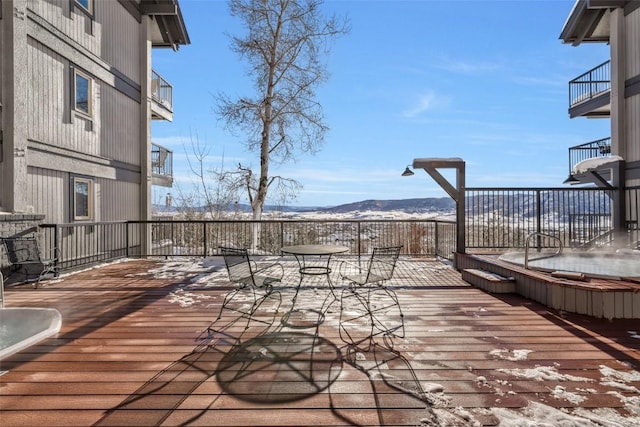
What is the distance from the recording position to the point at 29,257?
5539mm

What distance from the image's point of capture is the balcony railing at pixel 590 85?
10.9 meters

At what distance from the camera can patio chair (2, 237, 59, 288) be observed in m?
5.36

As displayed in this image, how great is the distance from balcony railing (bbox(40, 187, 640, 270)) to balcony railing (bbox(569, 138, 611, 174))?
3456 millimetres

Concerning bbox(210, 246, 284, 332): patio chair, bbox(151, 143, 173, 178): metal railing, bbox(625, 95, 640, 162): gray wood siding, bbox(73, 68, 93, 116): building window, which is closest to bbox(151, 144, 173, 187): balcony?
bbox(151, 143, 173, 178): metal railing

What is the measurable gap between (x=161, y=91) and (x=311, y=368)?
41.7ft

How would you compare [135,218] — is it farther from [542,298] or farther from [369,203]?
[369,203]

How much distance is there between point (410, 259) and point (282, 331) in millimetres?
5222

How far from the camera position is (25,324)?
Answer: 3592 mm

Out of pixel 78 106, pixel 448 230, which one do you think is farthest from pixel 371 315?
pixel 78 106

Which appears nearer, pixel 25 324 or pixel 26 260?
pixel 25 324

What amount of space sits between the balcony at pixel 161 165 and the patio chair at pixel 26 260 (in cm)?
624

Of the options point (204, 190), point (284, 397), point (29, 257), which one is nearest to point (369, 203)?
point (204, 190)

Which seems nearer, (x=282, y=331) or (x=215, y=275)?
(x=282, y=331)

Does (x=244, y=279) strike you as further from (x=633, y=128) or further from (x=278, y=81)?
(x=633, y=128)
